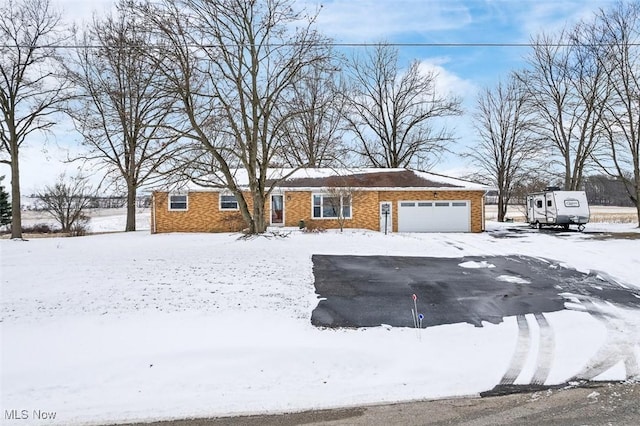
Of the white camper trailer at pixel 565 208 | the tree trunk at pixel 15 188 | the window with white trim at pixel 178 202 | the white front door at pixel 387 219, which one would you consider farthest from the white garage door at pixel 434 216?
the tree trunk at pixel 15 188

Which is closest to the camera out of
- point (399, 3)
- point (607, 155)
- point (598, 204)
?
point (399, 3)

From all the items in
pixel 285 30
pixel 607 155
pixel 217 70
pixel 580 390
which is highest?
pixel 285 30

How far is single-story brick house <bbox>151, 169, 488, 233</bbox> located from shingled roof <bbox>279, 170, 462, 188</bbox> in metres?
0.11

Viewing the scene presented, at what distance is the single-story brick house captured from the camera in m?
22.4

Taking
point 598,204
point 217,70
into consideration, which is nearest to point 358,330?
point 217,70

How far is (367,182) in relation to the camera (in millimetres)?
23781

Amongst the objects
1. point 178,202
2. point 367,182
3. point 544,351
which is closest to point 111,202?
point 178,202

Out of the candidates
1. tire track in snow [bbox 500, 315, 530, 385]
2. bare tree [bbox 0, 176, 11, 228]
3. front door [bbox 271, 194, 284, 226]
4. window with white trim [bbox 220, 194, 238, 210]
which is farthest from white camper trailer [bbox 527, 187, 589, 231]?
bare tree [bbox 0, 176, 11, 228]

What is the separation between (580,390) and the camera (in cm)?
426

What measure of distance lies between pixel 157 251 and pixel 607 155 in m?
30.0

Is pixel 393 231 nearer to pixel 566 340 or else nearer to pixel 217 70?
pixel 217 70

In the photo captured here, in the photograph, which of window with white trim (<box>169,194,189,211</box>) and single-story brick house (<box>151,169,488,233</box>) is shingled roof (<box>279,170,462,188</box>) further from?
window with white trim (<box>169,194,189,211</box>)

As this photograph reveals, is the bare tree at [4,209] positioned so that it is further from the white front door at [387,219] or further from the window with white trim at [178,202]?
the white front door at [387,219]

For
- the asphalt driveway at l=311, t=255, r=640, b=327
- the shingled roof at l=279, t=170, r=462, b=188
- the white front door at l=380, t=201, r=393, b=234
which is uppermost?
the shingled roof at l=279, t=170, r=462, b=188
